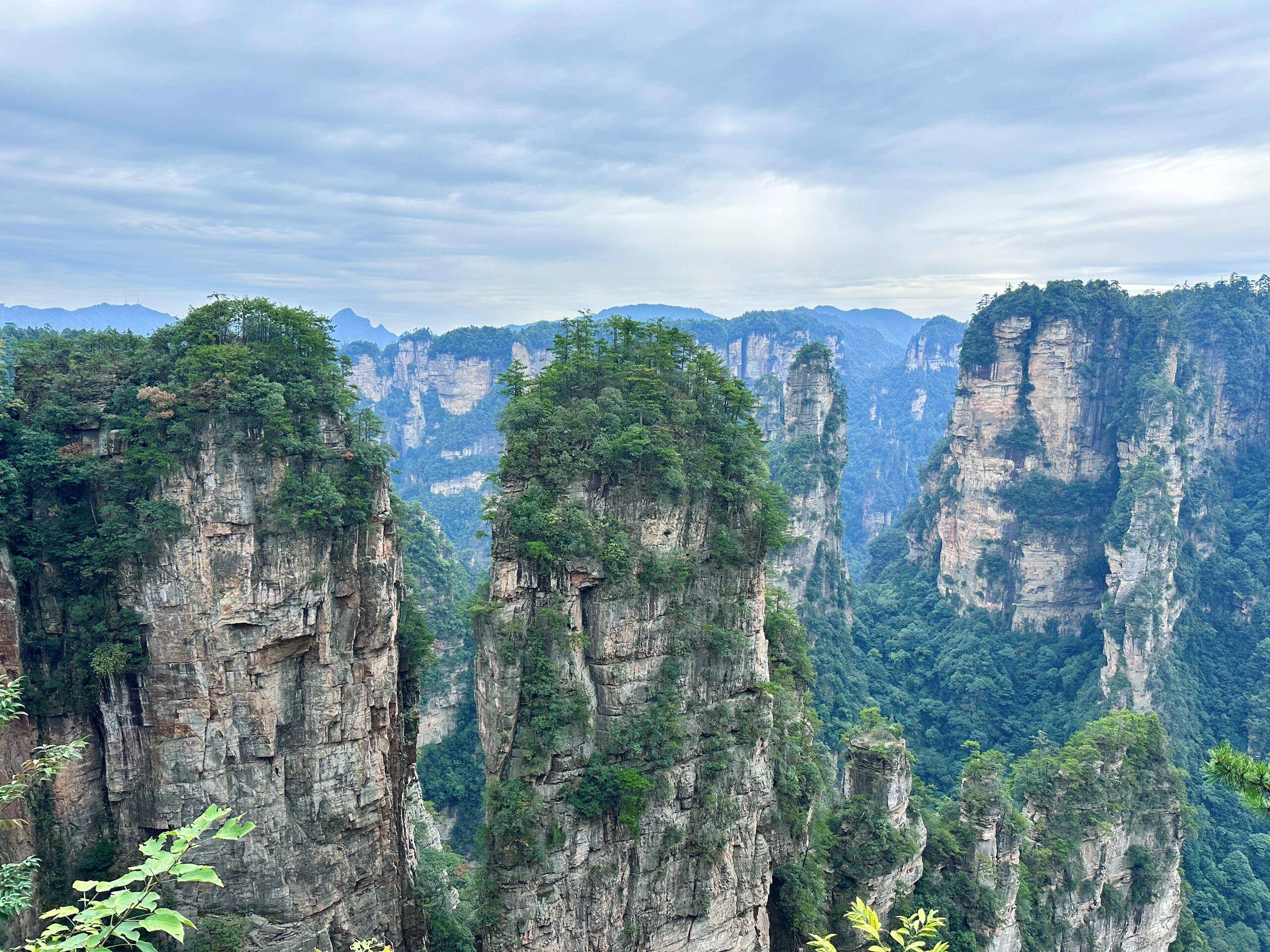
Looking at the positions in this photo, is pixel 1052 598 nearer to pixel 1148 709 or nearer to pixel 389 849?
pixel 1148 709

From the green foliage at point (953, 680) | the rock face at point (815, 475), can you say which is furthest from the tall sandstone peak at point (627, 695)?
the rock face at point (815, 475)

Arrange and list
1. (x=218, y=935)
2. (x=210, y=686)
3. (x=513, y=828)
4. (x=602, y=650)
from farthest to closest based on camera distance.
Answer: (x=602, y=650)
(x=513, y=828)
(x=210, y=686)
(x=218, y=935)

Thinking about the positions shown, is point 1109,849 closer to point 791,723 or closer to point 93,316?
point 791,723

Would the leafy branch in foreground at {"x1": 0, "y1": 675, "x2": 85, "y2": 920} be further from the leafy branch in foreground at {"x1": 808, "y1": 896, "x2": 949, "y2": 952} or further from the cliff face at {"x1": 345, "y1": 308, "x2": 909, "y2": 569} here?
the cliff face at {"x1": 345, "y1": 308, "x2": 909, "y2": 569}

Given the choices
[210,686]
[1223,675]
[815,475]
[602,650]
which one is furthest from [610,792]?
[1223,675]

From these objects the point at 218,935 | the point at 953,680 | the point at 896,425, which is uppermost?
the point at 896,425

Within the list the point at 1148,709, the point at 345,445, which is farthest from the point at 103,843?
the point at 1148,709
